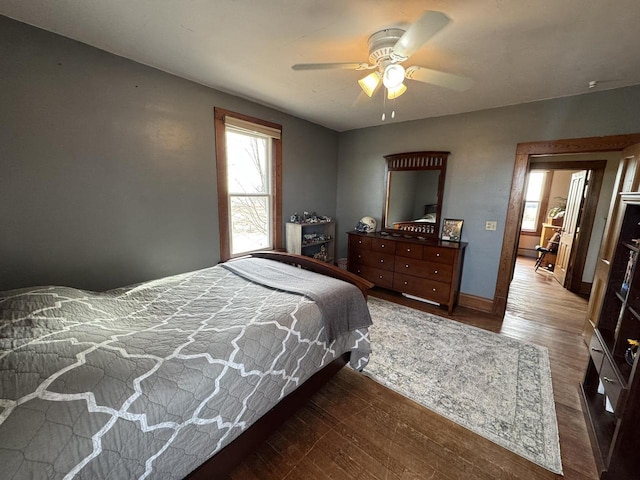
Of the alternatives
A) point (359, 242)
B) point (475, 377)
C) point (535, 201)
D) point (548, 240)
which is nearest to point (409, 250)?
point (359, 242)

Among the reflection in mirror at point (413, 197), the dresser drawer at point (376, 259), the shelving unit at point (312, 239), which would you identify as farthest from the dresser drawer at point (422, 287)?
the shelving unit at point (312, 239)

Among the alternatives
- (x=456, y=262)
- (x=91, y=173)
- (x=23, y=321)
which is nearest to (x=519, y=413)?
(x=456, y=262)

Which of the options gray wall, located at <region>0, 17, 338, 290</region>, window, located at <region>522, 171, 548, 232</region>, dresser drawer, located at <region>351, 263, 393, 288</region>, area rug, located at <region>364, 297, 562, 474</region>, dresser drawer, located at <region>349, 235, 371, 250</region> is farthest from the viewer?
window, located at <region>522, 171, 548, 232</region>

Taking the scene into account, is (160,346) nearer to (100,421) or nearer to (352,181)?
(100,421)

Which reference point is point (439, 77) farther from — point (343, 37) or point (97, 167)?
point (97, 167)

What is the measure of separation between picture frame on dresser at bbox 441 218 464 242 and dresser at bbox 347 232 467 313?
0.14 meters

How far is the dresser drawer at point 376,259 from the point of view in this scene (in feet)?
12.0

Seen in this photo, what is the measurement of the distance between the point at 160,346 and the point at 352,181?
3.77 m

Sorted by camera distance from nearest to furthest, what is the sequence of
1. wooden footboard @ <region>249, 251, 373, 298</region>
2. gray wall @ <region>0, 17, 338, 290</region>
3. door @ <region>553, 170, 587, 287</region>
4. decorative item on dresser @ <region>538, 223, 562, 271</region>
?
gray wall @ <region>0, 17, 338, 290</region>
wooden footboard @ <region>249, 251, 373, 298</region>
door @ <region>553, 170, 587, 287</region>
decorative item on dresser @ <region>538, 223, 562, 271</region>

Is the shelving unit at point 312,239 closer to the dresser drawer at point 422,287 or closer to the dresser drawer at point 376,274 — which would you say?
the dresser drawer at point 376,274

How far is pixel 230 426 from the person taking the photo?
117 cm

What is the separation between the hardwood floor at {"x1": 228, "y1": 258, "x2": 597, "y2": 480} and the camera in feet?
4.54

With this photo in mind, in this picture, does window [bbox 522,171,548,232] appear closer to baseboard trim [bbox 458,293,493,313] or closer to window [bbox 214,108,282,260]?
baseboard trim [bbox 458,293,493,313]

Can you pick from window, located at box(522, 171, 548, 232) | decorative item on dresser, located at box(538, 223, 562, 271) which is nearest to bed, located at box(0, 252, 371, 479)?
decorative item on dresser, located at box(538, 223, 562, 271)
